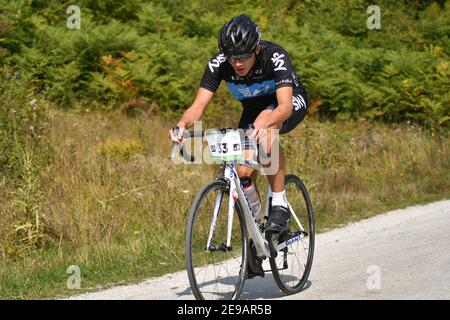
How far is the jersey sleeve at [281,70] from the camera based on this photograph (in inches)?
251

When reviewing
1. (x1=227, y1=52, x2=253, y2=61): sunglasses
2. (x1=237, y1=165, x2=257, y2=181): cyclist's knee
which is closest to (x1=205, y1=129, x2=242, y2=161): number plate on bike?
(x1=237, y1=165, x2=257, y2=181): cyclist's knee

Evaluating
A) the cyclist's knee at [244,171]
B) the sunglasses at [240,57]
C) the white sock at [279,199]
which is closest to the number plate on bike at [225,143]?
the cyclist's knee at [244,171]

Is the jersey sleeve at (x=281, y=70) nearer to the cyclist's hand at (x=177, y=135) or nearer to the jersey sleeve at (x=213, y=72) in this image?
the jersey sleeve at (x=213, y=72)

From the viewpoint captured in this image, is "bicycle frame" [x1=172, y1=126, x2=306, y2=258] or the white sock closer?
"bicycle frame" [x1=172, y1=126, x2=306, y2=258]

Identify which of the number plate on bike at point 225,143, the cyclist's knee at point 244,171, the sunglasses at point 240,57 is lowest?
the cyclist's knee at point 244,171

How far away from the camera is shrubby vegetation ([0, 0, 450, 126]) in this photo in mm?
15031

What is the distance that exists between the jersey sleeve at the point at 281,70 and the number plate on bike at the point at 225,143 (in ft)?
2.11

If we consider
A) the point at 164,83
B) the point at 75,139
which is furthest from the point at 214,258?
the point at 164,83

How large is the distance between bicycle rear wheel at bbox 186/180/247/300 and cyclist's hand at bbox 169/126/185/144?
0.38 metres

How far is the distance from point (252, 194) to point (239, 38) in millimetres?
1176

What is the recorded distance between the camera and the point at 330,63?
631 inches

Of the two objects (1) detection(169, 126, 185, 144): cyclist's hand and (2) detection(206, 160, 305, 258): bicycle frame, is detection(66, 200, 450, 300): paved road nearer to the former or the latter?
(2) detection(206, 160, 305, 258): bicycle frame
